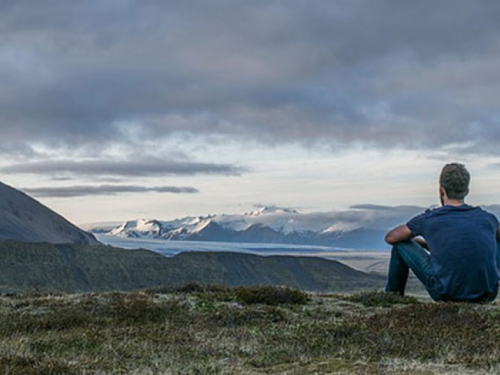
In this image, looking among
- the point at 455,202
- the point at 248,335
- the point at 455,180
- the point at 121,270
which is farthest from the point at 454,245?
the point at 121,270

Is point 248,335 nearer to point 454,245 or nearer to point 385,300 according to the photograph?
point 454,245

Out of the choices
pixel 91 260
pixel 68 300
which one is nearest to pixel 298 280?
pixel 91 260

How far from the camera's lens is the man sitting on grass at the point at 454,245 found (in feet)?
39.0

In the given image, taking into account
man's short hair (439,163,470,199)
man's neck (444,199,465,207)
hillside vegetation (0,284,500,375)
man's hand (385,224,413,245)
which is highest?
man's short hair (439,163,470,199)

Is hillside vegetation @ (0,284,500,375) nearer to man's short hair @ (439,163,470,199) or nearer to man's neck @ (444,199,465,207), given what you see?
man's neck @ (444,199,465,207)

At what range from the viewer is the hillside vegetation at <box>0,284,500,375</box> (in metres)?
8.35

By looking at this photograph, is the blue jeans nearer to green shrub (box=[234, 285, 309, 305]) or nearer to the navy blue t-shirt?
the navy blue t-shirt

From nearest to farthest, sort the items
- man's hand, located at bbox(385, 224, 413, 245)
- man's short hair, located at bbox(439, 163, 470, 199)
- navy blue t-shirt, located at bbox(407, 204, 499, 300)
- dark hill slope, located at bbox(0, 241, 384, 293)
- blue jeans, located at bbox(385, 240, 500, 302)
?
navy blue t-shirt, located at bbox(407, 204, 499, 300), man's short hair, located at bbox(439, 163, 470, 199), blue jeans, located at bbox(385, 240, 500, 302), man's hand, located at bbox(385, 224, 413, 245), dark hill slope, located at bbox(0, 241, 384, 293)

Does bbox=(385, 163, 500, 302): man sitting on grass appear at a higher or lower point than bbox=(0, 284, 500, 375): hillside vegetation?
higher

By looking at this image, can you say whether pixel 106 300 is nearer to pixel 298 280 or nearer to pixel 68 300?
pixel 68 300

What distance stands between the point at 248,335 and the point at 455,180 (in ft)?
13.9

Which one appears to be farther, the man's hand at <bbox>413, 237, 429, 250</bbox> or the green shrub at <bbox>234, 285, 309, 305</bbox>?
the green shrub at <bbox>234, 285, 309, 305</bbox>

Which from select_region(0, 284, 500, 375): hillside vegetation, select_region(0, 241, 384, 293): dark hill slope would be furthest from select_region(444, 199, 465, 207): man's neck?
select_region(0, 241, 384, 293): dark hill slope

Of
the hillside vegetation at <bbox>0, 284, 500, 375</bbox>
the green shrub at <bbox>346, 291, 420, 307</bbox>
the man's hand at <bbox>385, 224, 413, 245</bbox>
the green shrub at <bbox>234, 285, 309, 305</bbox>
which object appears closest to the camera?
the hillside vegetation at <bbox>0, 284, 500, 375</bbox>
